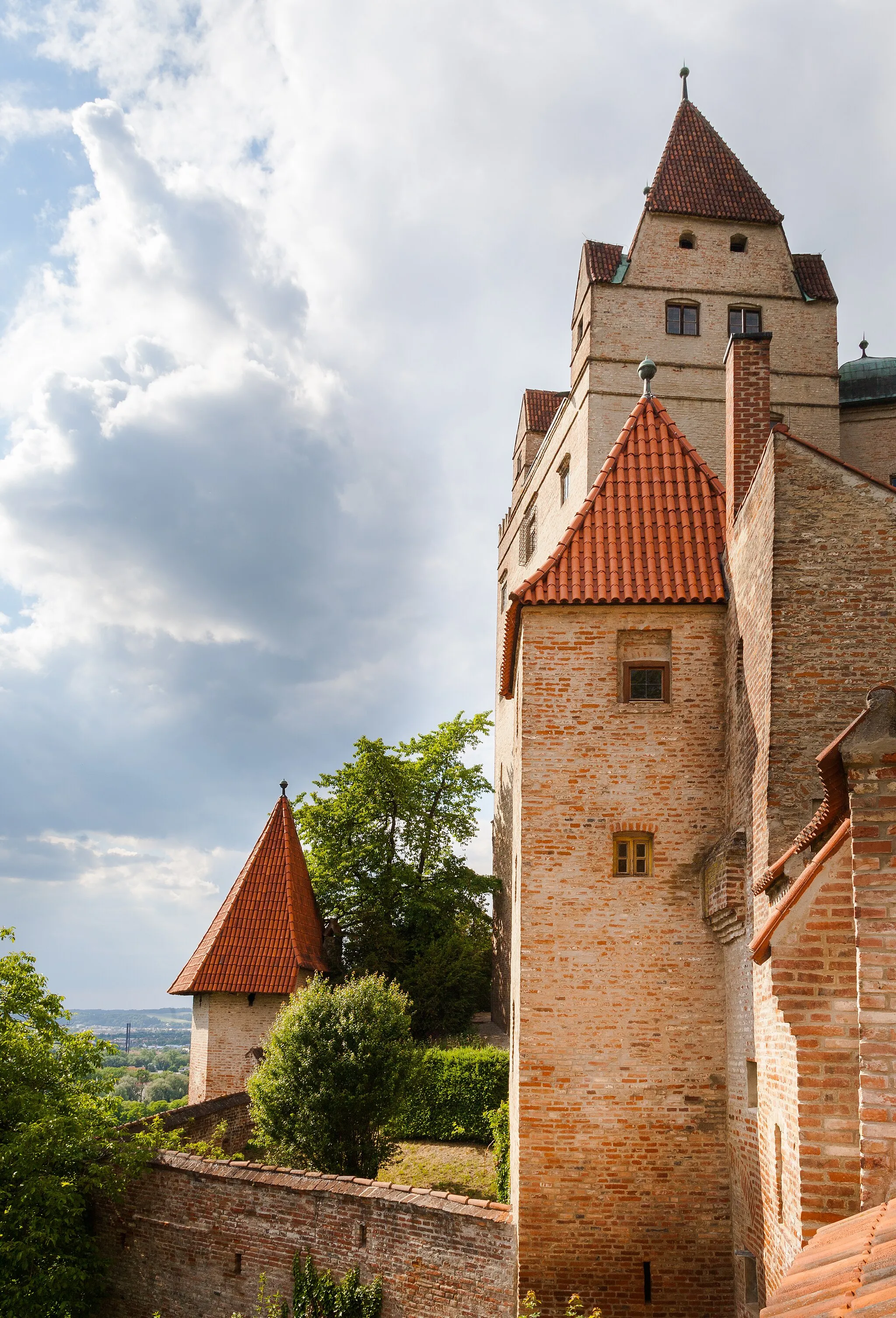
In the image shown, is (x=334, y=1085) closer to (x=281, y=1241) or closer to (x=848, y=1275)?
(x=281, y=1241)

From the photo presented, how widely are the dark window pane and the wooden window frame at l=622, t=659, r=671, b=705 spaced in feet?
0.07

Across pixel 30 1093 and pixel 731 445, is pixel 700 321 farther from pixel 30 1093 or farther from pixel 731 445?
pixel 30 1093

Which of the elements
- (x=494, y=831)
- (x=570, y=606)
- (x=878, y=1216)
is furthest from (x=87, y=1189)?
(x=494, y=831)

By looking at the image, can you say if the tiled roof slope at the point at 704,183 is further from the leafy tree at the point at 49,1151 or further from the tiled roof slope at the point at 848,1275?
the tiled roof slope at the point at 848,1275

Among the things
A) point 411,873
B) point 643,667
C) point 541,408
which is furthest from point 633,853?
point 541,408

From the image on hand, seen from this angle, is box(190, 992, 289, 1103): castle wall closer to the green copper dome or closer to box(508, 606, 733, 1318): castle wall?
box(508, 606, 733, 1318): castle wall

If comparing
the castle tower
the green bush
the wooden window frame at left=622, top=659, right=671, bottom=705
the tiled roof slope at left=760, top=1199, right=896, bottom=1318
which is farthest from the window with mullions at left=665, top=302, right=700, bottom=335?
the tiled roof slope at left=760, top=1199, right=896, bottom=1318

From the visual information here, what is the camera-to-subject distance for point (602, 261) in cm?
2698

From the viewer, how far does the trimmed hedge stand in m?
21.8

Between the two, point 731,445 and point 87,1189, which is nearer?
point 731,445

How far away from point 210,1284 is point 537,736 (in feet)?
29.6

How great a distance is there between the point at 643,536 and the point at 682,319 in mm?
14871

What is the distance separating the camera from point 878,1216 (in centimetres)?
504

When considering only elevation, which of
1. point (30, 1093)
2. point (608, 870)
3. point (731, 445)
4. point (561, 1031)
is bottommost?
point (30, 1093)
